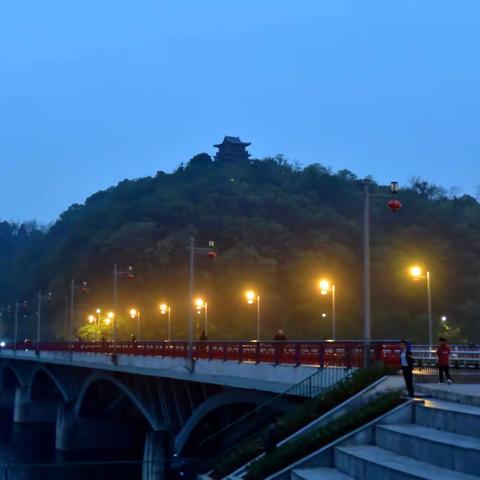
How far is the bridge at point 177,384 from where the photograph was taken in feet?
74.8

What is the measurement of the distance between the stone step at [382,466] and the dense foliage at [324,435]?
0.80 m

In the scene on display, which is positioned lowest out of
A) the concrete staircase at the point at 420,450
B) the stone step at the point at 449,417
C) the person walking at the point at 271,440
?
the person walking at the point at 271,440

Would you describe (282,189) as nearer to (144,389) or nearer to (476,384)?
(144,389)

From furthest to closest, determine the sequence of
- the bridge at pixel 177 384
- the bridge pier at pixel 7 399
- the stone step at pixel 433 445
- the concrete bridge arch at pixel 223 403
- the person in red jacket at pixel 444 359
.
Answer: the bridge pier at pixel 7 399 → the concrete bridge arch at pixel 223 403 → the bridge at pixel 177 384 → the person in red jacket at pixel 444 359 → the stone step at pixel 433 445

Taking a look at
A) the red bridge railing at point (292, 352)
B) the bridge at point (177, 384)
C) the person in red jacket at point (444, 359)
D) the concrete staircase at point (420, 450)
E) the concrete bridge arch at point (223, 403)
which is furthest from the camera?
the concrete bridge arch at point (223, 403)

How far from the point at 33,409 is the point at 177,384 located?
50.7 metres

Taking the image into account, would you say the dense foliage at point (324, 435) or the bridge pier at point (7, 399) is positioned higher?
the dense foliage at point (324, 435)

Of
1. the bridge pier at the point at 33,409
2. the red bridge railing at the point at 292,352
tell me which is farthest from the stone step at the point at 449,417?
the bridge pier at the point at 33,409

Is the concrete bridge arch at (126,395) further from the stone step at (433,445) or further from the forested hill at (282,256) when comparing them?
the forested hill at (282,256)

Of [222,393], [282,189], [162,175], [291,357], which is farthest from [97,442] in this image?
[162,175]

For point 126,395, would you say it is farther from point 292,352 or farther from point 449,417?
point 449,417

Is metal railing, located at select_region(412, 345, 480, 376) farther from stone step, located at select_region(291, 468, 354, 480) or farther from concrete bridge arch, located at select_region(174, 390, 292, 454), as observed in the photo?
stone step, located at select_region(291, 468, 354, 480)

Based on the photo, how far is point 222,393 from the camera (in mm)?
30141

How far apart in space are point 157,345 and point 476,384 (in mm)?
21450
